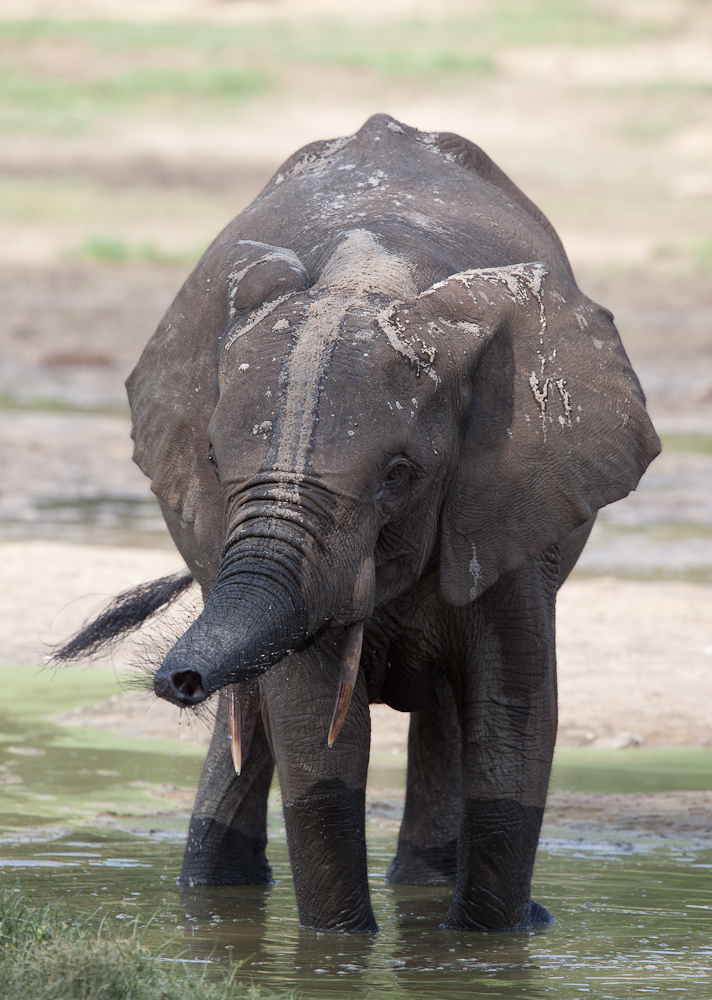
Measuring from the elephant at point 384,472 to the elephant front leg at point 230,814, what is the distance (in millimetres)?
280

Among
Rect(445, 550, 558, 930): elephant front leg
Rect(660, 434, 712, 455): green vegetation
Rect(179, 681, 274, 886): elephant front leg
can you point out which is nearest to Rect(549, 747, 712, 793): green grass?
Rect(179, 681, 274, 886): elephant front leg

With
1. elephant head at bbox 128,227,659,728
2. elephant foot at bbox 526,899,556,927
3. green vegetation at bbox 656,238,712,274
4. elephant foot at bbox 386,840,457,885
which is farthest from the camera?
green vegetation at bbox 656,238,712,274

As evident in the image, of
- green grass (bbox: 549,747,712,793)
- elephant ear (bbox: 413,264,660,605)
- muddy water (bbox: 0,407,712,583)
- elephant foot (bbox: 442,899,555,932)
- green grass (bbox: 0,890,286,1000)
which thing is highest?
muddy water (bbox: 0,407,712,583)

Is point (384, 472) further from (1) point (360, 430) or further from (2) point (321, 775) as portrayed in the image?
(2) point (321, 775)

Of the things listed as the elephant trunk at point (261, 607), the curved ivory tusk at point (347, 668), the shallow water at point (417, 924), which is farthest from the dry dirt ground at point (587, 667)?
the elephant trunk at point (261, 607)

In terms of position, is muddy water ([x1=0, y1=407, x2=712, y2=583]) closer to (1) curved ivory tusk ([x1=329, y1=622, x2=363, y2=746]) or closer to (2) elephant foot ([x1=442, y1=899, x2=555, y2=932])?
(2) elephant foot ([x1=442, y1=899, x2=555, y2=932])

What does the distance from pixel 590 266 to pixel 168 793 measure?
19229 mm

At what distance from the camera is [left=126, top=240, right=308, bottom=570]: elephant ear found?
4.79 metres

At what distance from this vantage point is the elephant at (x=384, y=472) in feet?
13.8

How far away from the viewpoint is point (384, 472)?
4.33m

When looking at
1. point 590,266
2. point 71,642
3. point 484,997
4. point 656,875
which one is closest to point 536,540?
point 484,997

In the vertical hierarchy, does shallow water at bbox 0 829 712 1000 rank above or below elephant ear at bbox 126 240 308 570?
below

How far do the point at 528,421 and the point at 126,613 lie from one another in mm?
2242

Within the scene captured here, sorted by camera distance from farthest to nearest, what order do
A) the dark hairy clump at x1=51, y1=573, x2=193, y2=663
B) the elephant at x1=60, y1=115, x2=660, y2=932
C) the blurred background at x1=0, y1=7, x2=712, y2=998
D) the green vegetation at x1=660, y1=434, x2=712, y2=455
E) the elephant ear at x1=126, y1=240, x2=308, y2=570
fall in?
the green vegetation at x1=660, y1=434, x2=712, y2=455, the dark hairy clump at x1=51, y1=573, x2=193, y2=663, the blurred background at x1=0, y1=7, x2=712, y2=998, the elephant ear at x1=126, y1=240, x2=308, y2=570, the elephant at x1=60, y1=115, x2=660, y2=932
